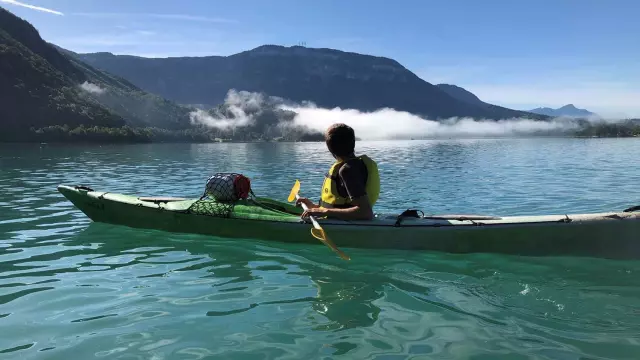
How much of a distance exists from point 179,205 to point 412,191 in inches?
475

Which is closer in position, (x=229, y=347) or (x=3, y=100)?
(x=229, y=347)

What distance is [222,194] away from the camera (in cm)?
1101

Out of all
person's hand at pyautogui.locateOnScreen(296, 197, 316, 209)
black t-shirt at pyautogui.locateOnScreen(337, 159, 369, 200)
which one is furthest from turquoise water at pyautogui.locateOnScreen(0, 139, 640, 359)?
black t-shirt at pyautogui.locateOnScreen(337, 159, 369, 200)

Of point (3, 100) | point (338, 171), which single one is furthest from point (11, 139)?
point (338, 171)

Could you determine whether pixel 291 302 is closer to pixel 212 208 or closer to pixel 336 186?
pixel 336 186

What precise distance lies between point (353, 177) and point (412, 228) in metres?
1.76

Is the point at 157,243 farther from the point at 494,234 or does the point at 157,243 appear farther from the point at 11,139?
the point at 11,139

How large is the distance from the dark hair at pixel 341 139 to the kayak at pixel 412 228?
1647 millimetres

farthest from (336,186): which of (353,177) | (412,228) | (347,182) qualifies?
(412,228)

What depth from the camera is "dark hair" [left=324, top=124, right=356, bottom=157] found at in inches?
318

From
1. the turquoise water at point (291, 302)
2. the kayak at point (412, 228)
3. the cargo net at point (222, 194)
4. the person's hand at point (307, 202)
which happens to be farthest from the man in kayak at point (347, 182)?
the cargo net at point (222, 194)

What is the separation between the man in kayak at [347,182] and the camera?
8094mm

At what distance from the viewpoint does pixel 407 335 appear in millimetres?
5609

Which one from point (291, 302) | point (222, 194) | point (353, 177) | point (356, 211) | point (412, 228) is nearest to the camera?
point (291, 302)
